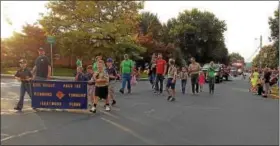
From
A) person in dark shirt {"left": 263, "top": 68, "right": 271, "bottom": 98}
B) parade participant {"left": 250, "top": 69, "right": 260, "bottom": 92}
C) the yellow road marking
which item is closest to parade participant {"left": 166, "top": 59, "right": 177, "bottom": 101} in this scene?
the yellow road marking

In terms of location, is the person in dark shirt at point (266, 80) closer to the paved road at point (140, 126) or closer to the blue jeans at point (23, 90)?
the paved road at point (140, 126)

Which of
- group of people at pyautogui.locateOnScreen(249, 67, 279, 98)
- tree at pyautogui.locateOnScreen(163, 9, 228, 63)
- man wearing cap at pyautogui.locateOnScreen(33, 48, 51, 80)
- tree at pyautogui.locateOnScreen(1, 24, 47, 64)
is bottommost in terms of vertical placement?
group of people at pyautogui.locateOnScreen(249, 67, 279, 98)

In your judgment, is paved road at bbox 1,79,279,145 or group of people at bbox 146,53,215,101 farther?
group of people at bbox 146,53,215,101

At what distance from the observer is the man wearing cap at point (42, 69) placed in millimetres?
10673

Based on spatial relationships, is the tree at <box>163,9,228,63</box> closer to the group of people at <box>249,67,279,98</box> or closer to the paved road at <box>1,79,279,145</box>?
the group of people at <box>249,67,279,98</box>

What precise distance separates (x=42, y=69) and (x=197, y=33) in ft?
221

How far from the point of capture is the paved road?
7.01m

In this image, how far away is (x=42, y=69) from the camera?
10828 mm

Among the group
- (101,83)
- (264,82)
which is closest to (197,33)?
(264,82)

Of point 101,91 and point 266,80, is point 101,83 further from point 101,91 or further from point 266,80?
point 266,80

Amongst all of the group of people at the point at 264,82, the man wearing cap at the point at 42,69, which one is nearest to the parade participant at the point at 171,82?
the man wearing cap at the point at 42,69

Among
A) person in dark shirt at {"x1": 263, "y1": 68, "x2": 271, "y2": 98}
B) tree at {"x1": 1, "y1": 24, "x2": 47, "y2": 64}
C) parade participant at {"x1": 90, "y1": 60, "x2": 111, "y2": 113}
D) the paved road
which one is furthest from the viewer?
person in dark shirt at {"x1": 263, "y1": 68, "x2": 271, "y2": 98}

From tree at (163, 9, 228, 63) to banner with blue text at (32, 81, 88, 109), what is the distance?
64.6 m

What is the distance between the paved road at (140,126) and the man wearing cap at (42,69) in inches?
34.6
